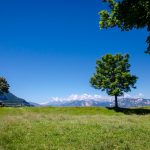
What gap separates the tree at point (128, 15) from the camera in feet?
76.4

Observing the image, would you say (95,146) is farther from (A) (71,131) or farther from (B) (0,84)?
(B) (0,84)

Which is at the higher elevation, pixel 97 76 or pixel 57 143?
pixel 97 76

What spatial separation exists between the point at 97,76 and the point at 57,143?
248ft

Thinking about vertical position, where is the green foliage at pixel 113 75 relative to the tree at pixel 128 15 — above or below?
above

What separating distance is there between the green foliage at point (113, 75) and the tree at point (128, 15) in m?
67.2

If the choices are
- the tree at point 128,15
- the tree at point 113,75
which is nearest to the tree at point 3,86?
the tree at point 113,75

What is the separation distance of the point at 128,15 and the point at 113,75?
73160 mm


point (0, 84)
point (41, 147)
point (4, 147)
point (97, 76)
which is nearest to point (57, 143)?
point (41, 147)

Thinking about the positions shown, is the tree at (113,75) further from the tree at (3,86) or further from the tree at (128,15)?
the tree at (3,86)

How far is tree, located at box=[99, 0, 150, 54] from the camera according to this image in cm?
2330

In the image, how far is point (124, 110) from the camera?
86375 mm

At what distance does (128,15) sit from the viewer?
24.2 m

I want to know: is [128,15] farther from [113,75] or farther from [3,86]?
[3,86]

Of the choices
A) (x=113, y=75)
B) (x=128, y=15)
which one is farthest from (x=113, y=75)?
(x=128, y=15)
